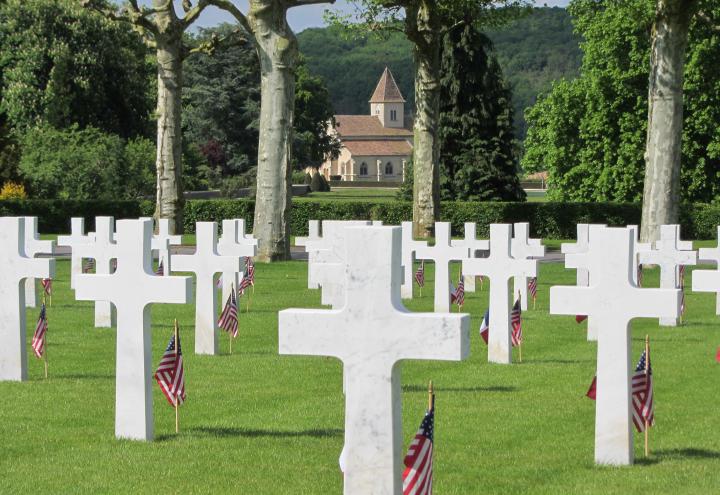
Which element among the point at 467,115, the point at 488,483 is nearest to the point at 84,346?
the point at 488,483

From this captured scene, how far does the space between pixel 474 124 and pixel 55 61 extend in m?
19.0

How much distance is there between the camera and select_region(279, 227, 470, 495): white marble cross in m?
7.30

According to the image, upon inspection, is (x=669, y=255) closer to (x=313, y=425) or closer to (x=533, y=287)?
(x=533, y=287)

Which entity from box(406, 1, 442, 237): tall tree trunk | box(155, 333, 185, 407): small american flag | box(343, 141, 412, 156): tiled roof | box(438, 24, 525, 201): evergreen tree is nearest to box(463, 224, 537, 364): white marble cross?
box(155, 333, 185, 407): small american flag

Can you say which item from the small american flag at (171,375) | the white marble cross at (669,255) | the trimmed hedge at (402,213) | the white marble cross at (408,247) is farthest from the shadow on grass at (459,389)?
the trimmed hedge at (402,213)

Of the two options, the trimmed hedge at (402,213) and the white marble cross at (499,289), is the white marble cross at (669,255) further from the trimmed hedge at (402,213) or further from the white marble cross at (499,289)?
the trimmed hedge at (402,213)

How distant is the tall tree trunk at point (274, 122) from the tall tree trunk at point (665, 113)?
27.9 ft

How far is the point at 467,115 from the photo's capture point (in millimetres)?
64188

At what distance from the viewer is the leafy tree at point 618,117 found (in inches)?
2157

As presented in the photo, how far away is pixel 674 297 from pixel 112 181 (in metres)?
49.1

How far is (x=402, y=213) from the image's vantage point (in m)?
53.7

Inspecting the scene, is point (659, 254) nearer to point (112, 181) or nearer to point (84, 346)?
point (84, 346)

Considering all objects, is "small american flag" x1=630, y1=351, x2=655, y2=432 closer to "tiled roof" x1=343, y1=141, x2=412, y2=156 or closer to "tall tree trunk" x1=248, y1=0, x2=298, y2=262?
"tall tree trunk" x1=248, y1=0, x2=298, y2=262

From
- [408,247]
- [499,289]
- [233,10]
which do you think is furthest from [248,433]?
[233,10]
